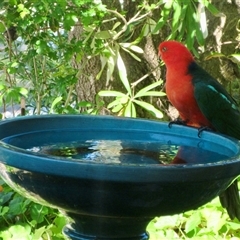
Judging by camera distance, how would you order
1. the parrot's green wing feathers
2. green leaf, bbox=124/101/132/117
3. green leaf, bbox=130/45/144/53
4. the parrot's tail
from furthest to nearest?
green leaf, bbox=130/45/144/53, green leaf, bbox=124/101/132/117, the parrot's green wing feathers, the parrot's tail

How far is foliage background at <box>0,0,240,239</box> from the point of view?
3104 mm

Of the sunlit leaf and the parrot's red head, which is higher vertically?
the parrot's red head

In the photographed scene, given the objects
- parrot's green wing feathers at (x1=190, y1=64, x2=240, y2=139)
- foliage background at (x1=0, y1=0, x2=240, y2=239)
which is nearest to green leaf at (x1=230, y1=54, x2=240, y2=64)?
foliage background at (x1=0, y1=0, x2=240, y2=239)

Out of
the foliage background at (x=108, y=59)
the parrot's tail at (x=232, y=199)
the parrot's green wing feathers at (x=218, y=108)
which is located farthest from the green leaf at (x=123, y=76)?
the parrot's tail at (x=232, y=199)

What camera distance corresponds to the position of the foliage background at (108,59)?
3104 mm

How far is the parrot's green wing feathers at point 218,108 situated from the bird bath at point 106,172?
2.39ft

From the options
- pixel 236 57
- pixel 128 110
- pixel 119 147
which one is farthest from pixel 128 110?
pixel 119 147

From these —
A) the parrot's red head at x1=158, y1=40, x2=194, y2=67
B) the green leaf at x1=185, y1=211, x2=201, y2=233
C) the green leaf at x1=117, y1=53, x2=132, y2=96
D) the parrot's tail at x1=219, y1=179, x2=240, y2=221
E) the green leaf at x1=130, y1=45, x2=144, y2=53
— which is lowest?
the green leaf at x1=185, y1=211, x2=201, y2=233

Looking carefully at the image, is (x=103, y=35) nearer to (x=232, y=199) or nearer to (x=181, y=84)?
(x=181, y=84)

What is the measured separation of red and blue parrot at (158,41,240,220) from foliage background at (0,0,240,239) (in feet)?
0.95

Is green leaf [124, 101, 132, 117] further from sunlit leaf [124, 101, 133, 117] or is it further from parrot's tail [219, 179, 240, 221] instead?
parrot's tail [219, 179, 240, 221]

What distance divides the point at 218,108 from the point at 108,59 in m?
1.13

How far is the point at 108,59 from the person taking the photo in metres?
3.67

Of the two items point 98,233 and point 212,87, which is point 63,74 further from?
point 98,233
